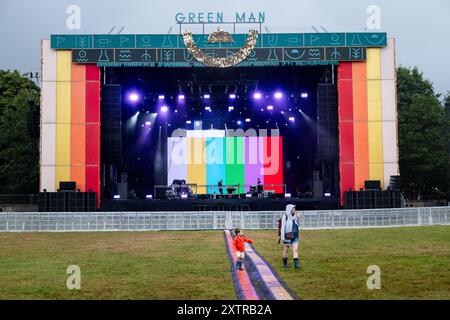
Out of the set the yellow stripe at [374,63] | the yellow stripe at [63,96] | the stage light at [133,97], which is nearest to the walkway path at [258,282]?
the yellow stripe at [63,96]

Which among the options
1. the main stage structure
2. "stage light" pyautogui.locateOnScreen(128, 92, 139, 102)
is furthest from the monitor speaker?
→ "stage light" pyautogui.locateOnScreen(128, 92, 139, 102)

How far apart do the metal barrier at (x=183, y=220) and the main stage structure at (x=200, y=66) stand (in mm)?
6154

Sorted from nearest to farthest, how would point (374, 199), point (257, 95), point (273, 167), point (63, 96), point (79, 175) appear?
point (374, 199) → point (79, 175) → point (63, 96) → point (257, 95) → point (273, 167)

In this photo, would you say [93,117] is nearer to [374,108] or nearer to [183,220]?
Answer: [183,220]

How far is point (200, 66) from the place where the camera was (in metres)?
34.1

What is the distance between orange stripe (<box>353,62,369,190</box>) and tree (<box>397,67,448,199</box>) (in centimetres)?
1789

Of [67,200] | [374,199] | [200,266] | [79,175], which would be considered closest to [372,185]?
[374,199]

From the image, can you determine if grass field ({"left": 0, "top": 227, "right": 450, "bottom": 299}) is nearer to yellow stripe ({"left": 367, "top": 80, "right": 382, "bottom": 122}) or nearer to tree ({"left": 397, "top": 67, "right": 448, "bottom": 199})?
yellow stripe ({"left": 367, "top": 80, "right": 382, "bottom": 122})

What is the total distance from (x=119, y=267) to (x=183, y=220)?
13912mm

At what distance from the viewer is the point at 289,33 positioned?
34188mm

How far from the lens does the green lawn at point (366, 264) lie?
1031 centimetres

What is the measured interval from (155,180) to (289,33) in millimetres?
14973

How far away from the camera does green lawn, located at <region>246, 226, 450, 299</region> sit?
33.8 feet

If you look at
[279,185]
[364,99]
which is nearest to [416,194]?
[279,185]
